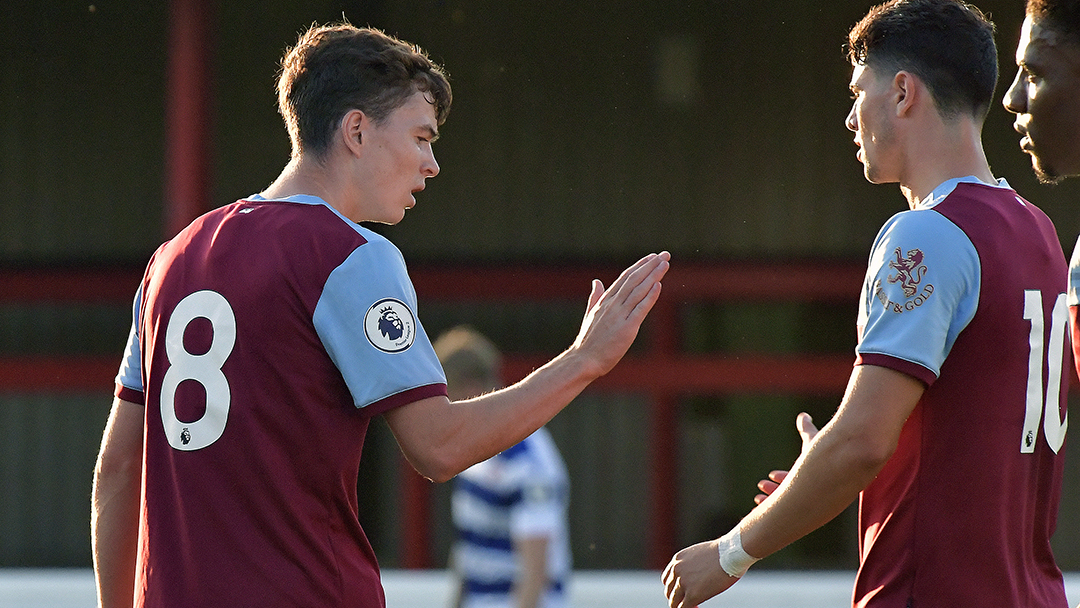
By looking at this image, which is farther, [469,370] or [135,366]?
[469,370]

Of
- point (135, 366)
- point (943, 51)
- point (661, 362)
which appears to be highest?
point (943, 51)

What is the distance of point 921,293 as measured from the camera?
193 centimetres

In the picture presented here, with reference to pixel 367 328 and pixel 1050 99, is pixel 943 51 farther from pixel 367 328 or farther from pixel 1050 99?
pixel 367 328

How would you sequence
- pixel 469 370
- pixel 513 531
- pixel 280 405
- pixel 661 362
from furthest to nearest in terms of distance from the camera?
pixel 661 362 < pixel 469 370 < pixel 513 531 < pixel 280 405

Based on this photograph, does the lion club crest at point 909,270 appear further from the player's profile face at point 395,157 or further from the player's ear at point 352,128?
the player's ear at point 352,128

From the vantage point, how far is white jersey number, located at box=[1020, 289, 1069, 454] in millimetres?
1983

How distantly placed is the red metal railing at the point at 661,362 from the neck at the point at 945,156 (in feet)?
18.1

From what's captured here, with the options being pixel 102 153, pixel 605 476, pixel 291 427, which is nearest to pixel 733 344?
pixel 605 476

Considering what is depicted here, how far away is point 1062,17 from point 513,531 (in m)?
2.73

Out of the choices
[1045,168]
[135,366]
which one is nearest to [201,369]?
[135,366]

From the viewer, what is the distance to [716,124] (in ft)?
25.7

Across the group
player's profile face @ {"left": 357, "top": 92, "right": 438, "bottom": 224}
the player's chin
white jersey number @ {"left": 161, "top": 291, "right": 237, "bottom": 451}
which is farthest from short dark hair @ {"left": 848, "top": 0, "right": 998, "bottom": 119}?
white jersey number @ {"left": 161, "top": 291, "right": 237, "bottom": 451}

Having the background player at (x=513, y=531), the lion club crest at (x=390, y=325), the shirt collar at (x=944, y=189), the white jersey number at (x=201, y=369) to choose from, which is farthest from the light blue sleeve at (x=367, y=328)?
the background player at (x=513, y=531)

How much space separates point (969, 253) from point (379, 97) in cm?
100
